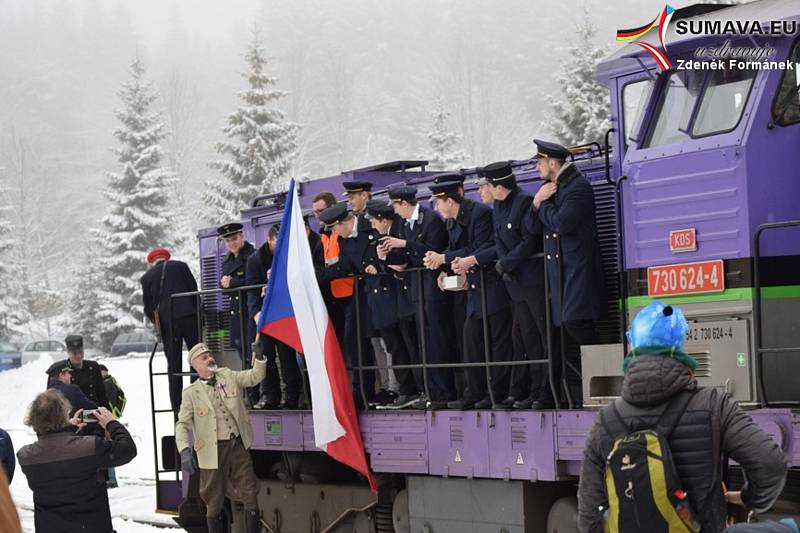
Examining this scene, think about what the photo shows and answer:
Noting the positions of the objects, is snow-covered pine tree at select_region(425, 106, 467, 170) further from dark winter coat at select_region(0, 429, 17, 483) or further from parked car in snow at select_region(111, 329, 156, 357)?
dark winter coat at select_region(0, 429, 17, 483)

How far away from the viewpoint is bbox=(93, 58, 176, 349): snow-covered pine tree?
55.8 m

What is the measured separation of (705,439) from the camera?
516 cm

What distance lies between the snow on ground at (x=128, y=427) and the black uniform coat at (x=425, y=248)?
642 centimetres

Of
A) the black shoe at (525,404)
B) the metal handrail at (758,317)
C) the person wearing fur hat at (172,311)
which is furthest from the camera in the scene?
the person wearing fur hat at (172,311)

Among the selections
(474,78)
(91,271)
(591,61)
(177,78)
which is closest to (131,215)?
(91,271)

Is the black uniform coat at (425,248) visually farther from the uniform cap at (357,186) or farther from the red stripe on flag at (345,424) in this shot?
the uniform cap at (357,186)

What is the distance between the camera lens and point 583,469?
213 inches

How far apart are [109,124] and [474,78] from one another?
41.8 metres

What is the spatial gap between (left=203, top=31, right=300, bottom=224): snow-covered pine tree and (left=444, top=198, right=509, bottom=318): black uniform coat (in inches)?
1404

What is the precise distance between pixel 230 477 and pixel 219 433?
48 cm

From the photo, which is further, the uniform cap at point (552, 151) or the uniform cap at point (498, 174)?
the uniform cap at point (498, 174)

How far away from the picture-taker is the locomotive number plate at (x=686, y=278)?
8047 mm

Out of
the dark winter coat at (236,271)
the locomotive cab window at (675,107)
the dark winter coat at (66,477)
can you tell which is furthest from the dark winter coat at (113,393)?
the locomotive cab window at (675,107)

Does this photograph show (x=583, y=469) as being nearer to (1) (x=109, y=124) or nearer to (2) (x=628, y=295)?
(2) (x=628, y=295)
